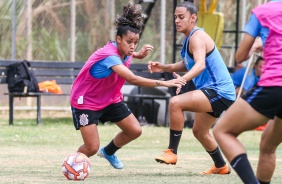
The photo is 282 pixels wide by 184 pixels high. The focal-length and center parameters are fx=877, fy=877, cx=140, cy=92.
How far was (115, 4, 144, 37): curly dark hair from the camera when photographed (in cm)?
884

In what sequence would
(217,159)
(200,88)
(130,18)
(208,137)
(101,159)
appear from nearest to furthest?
(130,18) < (200,88) < (208,137) < (217,159) < (101,159)

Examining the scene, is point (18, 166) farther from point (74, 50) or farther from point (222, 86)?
point (74, 50)

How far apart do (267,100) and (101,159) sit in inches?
→ 196

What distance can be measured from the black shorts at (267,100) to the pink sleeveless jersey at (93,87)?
8.62 feet

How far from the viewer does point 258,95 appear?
6.42 m

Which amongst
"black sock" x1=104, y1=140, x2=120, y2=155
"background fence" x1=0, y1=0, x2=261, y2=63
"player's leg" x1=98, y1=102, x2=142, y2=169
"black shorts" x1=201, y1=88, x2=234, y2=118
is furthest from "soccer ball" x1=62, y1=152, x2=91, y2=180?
"background fence" x1=0, y1=0, x2=261, y2=63

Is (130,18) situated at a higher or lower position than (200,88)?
higher

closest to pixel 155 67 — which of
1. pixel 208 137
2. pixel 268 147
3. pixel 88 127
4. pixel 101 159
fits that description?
pixel 208 137

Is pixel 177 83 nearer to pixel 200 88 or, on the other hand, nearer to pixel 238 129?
pixel 200 88

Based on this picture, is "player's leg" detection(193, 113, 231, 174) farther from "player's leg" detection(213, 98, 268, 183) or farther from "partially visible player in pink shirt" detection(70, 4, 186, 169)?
"player's leg" detection(213, 98, 268, 183)

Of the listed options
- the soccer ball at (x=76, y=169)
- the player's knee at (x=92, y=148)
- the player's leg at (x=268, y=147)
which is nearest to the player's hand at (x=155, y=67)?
the player's knee at (x=92, y=148)

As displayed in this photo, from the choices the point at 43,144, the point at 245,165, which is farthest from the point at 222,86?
the point at 43,144

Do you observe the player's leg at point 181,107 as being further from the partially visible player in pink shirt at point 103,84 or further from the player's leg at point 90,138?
the player's leg at point 90,138

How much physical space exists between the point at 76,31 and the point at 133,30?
10.3 meters
